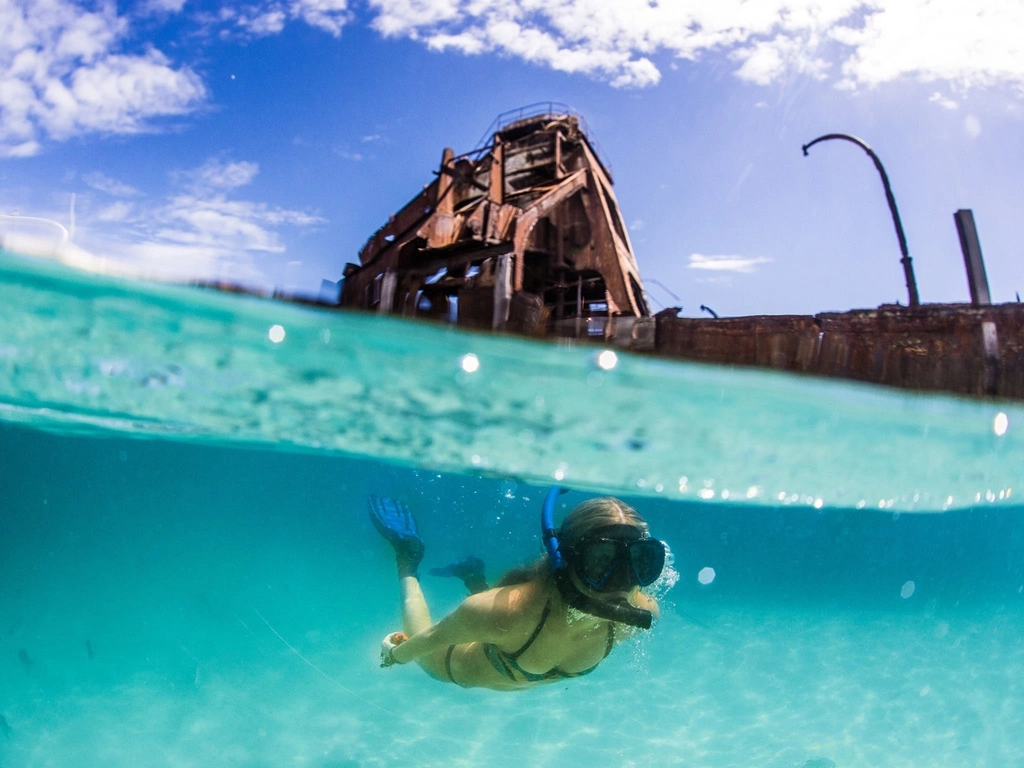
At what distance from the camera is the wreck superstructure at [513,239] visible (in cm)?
1719

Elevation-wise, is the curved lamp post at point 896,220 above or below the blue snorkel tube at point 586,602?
above

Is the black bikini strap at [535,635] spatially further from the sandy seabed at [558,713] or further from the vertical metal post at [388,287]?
the vertical metal post at [388,287]

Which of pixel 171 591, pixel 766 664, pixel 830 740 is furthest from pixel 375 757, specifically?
pixel 171 591

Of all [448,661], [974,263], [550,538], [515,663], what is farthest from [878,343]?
[448,661]

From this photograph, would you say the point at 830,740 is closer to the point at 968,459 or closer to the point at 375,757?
the point at 968,459

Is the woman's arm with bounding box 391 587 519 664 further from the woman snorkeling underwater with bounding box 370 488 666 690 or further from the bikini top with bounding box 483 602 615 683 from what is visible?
the bikini top with bounding box 483 602 615 683

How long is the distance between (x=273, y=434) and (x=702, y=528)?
15.8 m

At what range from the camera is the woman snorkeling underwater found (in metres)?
4.60

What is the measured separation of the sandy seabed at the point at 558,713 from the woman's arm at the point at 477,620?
188 inches

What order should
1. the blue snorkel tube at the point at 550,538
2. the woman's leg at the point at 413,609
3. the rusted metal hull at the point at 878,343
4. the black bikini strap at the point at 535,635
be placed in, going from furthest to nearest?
the woman's leg at the point at 413,609, the rusted metal hull at the point at 878,343, the black bikini strap at the point at 535,635, the blue snorkel tube at the point at 550,538

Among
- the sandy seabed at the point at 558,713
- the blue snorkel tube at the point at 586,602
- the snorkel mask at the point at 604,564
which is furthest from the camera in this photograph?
the sandy seabed at the point at 558,713

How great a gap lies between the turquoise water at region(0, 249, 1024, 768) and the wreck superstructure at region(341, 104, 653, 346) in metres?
4.48

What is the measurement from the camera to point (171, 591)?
26781 mm

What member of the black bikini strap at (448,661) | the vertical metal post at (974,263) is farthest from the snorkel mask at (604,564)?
the vertical metal post at (974,263)
